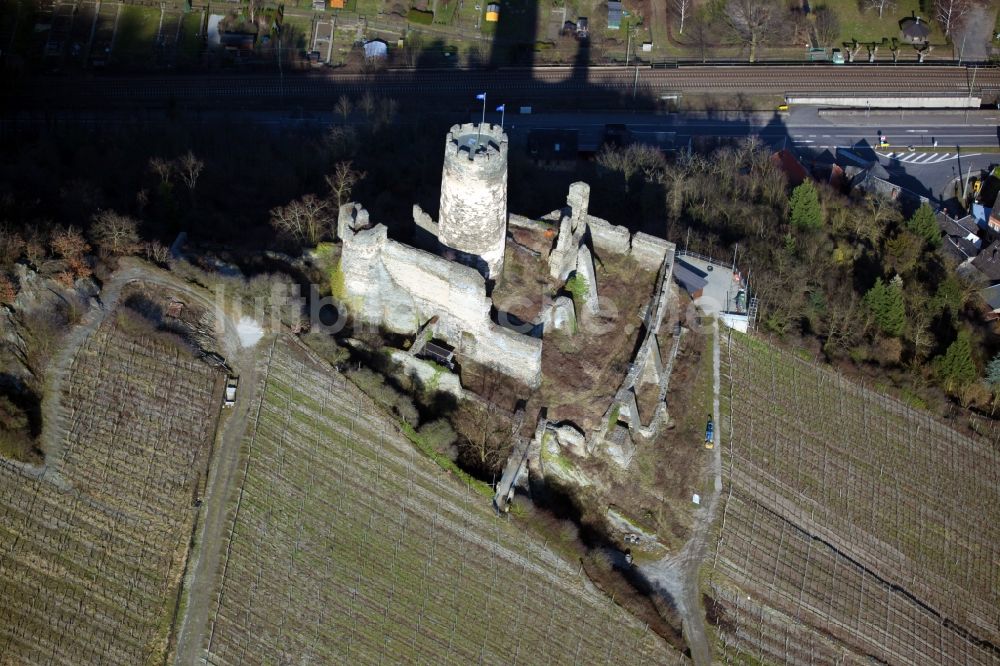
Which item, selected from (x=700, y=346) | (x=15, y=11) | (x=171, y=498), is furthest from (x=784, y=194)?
(x=15, y=11)

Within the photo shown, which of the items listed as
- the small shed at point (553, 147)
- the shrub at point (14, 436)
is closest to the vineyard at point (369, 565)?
the shrub at point (14, 436)

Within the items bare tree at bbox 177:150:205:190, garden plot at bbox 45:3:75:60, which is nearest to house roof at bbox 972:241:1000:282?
bare tree at bbox 177:150:205:190

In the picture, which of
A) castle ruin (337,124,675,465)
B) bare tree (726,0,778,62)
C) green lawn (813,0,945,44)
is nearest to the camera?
castle ruin (337,124,675,465)

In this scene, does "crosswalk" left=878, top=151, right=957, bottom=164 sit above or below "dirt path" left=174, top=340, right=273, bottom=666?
above

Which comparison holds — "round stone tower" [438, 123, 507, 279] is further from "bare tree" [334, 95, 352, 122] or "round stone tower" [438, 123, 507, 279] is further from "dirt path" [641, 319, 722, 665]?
"bare tree" [334, 95, 352, 122]

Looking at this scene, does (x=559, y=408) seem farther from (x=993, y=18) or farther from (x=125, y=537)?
(x=993, y=18)

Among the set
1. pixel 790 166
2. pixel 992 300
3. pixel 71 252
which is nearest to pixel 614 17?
pixel 790 166
